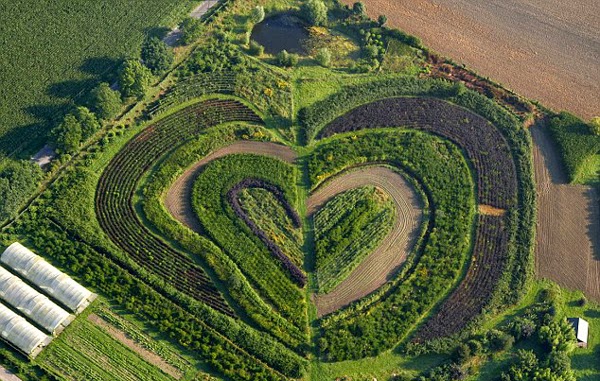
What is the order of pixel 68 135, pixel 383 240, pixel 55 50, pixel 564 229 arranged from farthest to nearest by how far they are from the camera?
pixel 55 50, pixel 564 229, pixel 68 135, pixel 383 240

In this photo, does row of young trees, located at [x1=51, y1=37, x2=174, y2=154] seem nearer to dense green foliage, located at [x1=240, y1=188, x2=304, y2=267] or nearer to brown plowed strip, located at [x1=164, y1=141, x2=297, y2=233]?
brown plowed strip, located at [x1=164, y1=141, x2=297, y2=233]

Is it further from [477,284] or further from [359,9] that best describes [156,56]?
[477,284]

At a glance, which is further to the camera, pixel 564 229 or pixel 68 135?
pixel 564 229

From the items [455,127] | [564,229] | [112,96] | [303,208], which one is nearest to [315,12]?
[455,127]

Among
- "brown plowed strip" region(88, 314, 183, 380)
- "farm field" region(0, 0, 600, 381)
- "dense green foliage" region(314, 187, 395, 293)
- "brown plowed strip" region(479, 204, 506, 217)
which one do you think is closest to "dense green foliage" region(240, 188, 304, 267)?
"farm field" region(0, 0, 600, 381)

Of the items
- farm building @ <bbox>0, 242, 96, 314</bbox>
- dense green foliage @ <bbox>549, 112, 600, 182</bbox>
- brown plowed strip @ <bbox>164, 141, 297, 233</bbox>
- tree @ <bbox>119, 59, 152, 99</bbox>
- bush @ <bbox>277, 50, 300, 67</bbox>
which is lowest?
farm building @ <bbox>0, 242, 96, 314</bbox>
